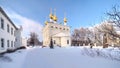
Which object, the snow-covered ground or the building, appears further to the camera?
the building

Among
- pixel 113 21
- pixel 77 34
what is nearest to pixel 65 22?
pixel 77 34

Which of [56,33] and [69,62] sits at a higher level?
[56,33]

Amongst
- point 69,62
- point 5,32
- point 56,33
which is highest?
point 56,33

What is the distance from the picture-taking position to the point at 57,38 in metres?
60.2

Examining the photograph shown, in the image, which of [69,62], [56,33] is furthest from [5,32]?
[56,33]

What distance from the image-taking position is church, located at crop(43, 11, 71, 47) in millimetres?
59219

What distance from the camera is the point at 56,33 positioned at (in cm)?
6406

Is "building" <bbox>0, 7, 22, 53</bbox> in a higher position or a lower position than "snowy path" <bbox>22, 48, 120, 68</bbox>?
higher

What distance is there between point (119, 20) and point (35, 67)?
572cm

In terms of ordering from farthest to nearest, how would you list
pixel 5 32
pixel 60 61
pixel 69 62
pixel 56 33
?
pixel 56 33, pixel 5 32, pixel 60 61, pixel 69 62

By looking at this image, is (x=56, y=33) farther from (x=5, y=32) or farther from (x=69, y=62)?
(x=69, y=62)

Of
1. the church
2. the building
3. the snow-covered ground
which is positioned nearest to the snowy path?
the snow-covered ground

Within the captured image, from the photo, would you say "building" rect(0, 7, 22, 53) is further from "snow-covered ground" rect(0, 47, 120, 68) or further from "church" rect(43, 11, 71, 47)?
"church" rect(43, 11, 71, 47)

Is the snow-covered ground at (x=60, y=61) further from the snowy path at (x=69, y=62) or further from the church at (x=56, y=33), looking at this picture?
the church at (x=56, y=33)
